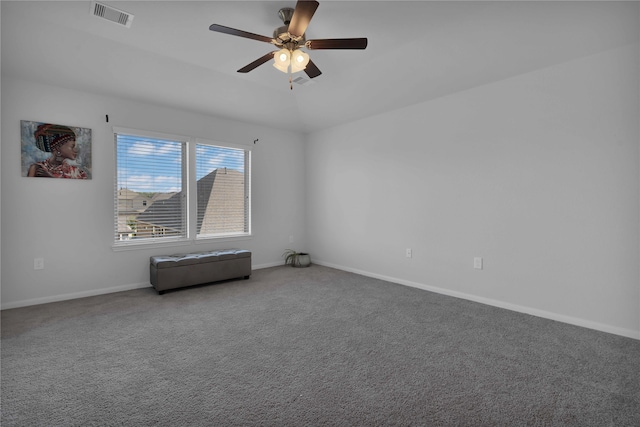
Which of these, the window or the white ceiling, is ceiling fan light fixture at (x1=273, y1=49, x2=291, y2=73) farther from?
the window

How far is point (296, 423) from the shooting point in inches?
66.2

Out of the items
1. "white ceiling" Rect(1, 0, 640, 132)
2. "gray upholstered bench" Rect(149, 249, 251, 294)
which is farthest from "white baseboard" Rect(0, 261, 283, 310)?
"white ceiling" Rect(1, 0, 640, 132)

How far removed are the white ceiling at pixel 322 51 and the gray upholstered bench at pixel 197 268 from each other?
2.22 m

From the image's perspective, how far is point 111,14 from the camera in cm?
274

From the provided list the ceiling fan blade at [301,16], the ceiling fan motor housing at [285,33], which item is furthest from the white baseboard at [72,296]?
the ceiling fan blade at [301,16]

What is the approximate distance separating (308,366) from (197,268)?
2601 millimetres

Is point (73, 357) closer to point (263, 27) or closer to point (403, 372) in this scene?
point (403, 372)

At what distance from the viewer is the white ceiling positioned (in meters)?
2.67

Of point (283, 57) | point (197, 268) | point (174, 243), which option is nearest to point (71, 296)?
point (174, 243)

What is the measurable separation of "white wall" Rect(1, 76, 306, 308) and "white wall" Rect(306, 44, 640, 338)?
9.56ft

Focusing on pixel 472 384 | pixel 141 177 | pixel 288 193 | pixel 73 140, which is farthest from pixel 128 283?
pixel 472 384

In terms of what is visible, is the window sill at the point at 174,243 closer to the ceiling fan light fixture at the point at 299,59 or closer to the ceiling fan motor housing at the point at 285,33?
the ceiling fan light fixture at the point at 299,59

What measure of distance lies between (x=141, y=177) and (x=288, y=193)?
99.1 inches

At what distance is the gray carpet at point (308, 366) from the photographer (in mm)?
1756
